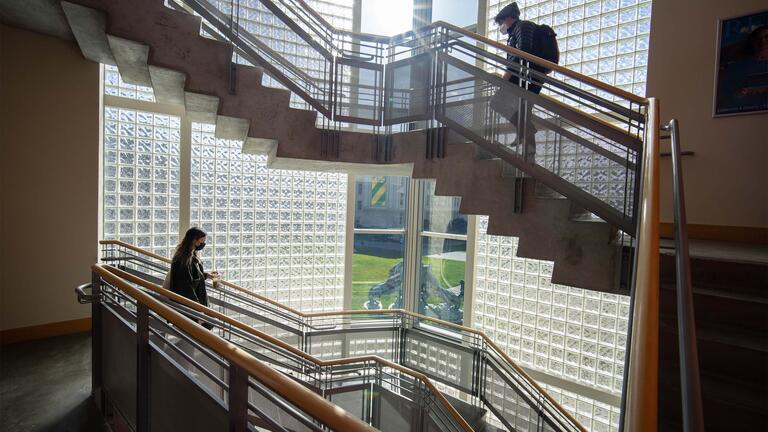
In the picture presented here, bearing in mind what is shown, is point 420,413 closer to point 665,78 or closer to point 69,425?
point 69,425

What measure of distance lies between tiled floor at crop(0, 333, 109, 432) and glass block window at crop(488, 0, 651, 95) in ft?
22.7

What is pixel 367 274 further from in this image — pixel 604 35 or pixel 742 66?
pixel 742 66

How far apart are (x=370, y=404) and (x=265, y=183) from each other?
14.2 ft

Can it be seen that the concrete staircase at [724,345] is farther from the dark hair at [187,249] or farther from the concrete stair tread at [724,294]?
the dark hair at [187,249]

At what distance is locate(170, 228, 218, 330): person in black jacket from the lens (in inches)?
157

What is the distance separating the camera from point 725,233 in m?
4.12

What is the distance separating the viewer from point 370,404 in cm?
483

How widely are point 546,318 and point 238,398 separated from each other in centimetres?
608

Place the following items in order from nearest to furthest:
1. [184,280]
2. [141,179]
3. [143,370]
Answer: [143,370]
[184,280]
[141,179]

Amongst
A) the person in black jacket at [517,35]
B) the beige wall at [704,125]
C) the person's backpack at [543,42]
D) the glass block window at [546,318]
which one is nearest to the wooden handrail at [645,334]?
the person in black jacket at [517,35]

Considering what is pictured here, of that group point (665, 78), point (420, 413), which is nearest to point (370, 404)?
point (420, 413)

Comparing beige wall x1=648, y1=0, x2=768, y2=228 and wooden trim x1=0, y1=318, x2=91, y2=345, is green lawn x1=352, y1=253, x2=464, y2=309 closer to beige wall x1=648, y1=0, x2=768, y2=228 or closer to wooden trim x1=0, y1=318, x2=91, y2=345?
beige wall x1=648, y1=0, x2=768, y2=228

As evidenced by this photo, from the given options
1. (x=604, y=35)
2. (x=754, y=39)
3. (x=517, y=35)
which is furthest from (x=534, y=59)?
(x=604, y=35)

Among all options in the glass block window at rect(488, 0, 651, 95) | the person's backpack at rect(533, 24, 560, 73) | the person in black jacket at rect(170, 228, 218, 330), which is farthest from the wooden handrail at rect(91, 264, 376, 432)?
the glass block window at rect(488, 0, 651, 95)
